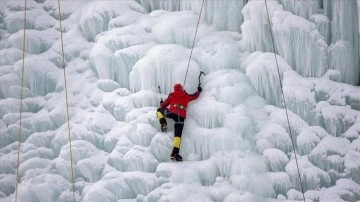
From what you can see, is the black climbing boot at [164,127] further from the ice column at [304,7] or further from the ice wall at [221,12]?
the ice column at [304,7]

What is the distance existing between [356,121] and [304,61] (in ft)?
3.81

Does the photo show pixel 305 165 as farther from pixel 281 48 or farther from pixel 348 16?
pixel 348 16

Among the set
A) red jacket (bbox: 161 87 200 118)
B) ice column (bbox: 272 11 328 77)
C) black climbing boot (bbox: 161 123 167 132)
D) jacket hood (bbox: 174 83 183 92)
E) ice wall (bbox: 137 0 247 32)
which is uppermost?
ice wall (bbox: 137 0 247 32)

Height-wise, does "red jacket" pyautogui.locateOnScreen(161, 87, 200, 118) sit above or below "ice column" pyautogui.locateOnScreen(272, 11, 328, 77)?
below

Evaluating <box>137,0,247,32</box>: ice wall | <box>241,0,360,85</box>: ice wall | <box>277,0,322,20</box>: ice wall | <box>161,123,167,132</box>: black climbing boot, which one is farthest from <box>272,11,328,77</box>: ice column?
<box>161,123,167,132</box>: black climbing boot

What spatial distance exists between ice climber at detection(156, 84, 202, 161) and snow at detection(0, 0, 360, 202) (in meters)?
0.18

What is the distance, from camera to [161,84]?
716 centimetres

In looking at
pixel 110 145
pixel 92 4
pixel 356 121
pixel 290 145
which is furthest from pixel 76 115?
pixel 356 121

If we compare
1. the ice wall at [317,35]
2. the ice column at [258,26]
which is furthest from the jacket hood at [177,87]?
the ice wall at [317,35]

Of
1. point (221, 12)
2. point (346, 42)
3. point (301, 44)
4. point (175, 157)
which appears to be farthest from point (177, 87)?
point (346, 42)

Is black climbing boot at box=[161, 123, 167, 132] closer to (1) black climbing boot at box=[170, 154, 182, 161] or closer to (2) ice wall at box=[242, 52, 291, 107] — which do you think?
(1) black climbing boot at box=[170, 154, 182, 161]

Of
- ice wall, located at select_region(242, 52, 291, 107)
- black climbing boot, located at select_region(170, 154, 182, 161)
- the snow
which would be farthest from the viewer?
ice wall, located at select_region(242, 52, 291, 107)

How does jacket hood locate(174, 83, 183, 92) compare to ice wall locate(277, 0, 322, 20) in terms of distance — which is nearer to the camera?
jacket hood locate(174, 83, 183, 92)

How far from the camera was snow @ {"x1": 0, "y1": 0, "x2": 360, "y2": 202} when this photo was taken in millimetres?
6199
